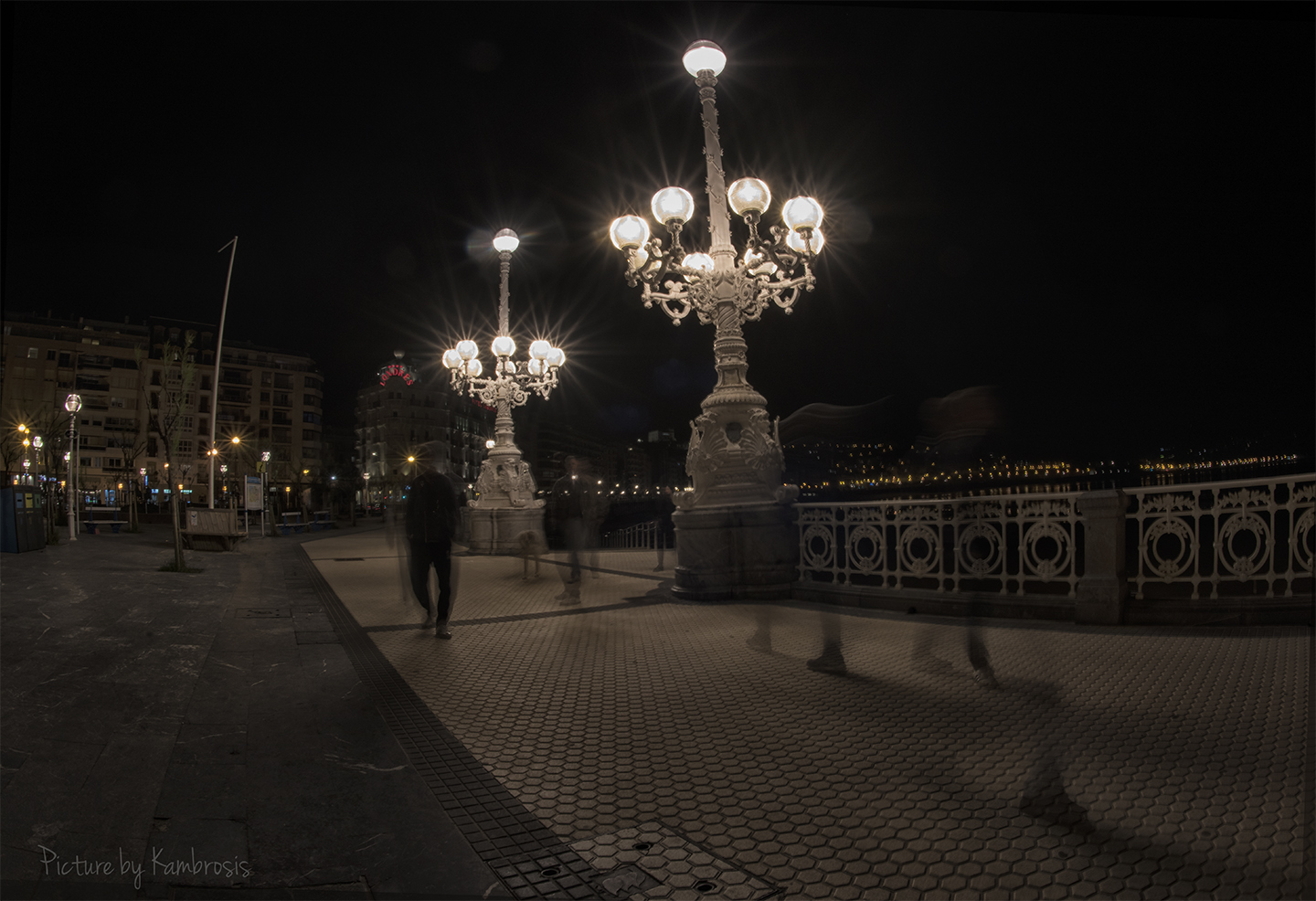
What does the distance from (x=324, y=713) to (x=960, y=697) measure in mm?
3710

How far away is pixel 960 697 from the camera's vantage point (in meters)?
3.98

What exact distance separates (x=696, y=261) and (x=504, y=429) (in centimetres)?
866

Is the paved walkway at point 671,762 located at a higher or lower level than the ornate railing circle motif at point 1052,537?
lower

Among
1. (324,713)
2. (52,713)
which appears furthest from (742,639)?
(52,713)

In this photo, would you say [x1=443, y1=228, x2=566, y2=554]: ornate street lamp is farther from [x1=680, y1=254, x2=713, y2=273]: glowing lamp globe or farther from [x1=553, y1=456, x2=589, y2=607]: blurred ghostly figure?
[x1=553, y1=456, x2=589, y2=607]: blurred ghostly figure

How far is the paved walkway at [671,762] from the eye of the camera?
2172 mm

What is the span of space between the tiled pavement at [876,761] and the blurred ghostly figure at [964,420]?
1.47m

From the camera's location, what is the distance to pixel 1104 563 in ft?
19.2

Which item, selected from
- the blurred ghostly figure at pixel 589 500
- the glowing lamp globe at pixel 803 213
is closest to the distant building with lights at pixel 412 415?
the blurred ghostly figure at pixel 589 500

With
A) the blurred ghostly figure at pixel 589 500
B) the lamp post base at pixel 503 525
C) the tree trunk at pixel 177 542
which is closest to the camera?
the blurred ghostly figure at pixel 589 500

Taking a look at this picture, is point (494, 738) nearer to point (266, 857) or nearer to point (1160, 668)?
point (266, 857)

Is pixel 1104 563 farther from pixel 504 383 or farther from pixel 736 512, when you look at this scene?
pixel 504 383

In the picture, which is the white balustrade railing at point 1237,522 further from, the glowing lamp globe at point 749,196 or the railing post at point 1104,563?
the glowing lamp globe at point 749,196

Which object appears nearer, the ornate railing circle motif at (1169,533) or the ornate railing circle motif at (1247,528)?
the ornate railing circle motif at (1247,528)
